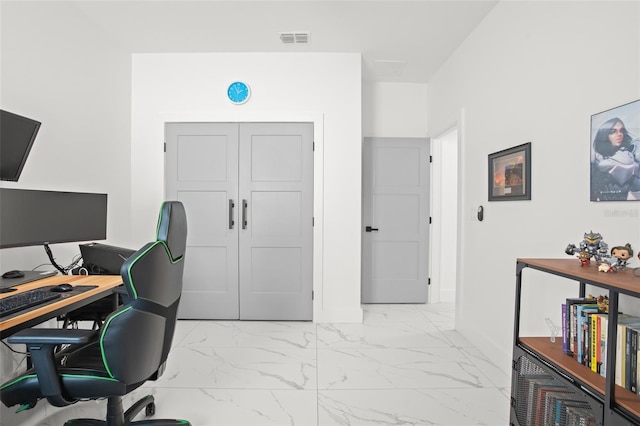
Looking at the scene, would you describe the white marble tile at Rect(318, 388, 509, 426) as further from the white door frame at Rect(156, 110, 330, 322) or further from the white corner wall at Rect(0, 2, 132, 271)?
the white corner wall at Rect(0, 2, 132, 271)

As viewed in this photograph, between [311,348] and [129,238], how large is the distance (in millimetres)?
2226

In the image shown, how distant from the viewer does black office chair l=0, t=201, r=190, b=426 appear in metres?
1.36

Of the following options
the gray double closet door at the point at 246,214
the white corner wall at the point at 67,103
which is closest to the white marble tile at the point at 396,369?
the gray double closet door at the point at 246,214

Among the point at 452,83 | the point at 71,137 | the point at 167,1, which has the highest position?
the point at 167,1

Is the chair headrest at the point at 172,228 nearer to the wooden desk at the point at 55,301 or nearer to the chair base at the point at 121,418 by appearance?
the wooden desk at the point at 55,301

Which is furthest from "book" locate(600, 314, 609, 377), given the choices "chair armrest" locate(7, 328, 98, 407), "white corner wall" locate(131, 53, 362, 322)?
"white corner wall" locate(131, 53, 362, 322)

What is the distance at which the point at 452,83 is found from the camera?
143 inches

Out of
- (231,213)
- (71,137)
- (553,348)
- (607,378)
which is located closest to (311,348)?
(231,213)

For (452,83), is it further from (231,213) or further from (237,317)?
(237,317)

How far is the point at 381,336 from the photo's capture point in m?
3.33

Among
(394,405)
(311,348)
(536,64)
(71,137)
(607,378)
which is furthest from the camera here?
(311,348)

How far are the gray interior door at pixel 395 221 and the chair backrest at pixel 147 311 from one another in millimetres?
3124

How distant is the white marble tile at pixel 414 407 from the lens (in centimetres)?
201

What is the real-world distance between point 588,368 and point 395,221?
3.05 meters
